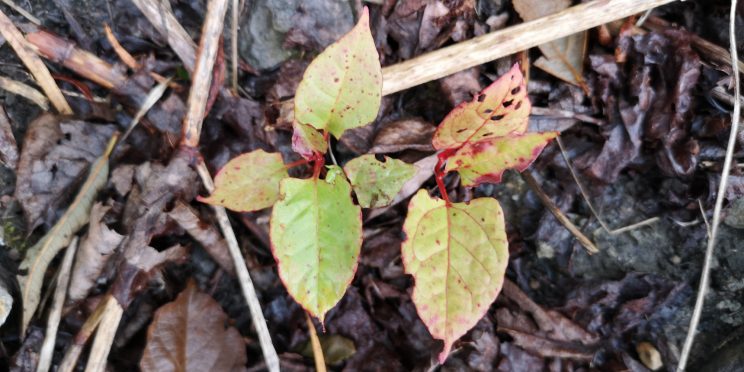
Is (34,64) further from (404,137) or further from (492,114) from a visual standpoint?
(492,114)

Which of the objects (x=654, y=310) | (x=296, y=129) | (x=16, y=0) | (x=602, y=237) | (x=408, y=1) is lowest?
(x=654, y=310)

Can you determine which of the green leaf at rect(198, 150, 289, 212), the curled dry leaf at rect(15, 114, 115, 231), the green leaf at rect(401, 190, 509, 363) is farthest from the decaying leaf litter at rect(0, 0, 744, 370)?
the green leaf at rect(401, 190, 509, 363)

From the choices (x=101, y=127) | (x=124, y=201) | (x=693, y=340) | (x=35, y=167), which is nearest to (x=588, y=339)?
(x=693, y=340)

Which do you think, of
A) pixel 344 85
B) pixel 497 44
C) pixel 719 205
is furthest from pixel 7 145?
pixel 719 205

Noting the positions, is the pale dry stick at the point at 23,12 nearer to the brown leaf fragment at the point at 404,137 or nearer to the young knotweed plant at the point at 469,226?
the brown leaf fragment at the point at 404,137

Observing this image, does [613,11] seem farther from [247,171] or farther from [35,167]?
[35,167]

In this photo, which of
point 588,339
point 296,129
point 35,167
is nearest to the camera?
point 296,129
